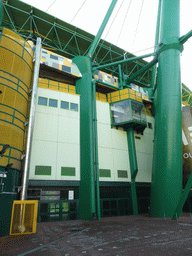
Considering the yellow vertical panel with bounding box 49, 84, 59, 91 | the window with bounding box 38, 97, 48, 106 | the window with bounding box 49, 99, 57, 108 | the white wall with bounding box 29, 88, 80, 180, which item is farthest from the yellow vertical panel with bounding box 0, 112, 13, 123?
the yellow vertical panel with bounding box 49, 84, 59, 91

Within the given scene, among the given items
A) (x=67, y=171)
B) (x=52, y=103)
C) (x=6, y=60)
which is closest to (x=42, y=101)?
(x=52, y=103)

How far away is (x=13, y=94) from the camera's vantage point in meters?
15.3

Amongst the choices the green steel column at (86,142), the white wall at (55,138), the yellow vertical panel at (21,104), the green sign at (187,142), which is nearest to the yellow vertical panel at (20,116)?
the yellow vertical panel at (21,104)

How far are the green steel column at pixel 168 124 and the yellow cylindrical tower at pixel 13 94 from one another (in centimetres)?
1348

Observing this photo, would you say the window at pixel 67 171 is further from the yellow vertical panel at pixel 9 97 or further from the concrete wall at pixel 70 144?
the yellow vertical panel at pixel 9 97

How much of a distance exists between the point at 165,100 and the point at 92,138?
9.14m

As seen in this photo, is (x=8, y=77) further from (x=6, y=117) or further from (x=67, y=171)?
(x=67, y=171)

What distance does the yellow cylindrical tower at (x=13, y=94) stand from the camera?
46.2 feet

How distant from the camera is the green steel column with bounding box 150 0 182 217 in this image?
18297 mm

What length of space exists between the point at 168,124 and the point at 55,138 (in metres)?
12.3

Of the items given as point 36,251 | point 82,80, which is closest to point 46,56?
point 82,80

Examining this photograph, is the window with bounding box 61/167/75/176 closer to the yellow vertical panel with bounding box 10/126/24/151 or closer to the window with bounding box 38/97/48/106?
the yellow vertical panel with bounding box 10/126/24/151

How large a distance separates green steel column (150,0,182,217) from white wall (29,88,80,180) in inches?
340

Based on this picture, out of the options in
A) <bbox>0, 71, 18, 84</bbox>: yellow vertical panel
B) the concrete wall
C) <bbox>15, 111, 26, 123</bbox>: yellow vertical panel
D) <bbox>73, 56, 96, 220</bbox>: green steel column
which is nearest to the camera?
<bbox>0, 71, 18, 84</bbox>: yellow vertical panel
